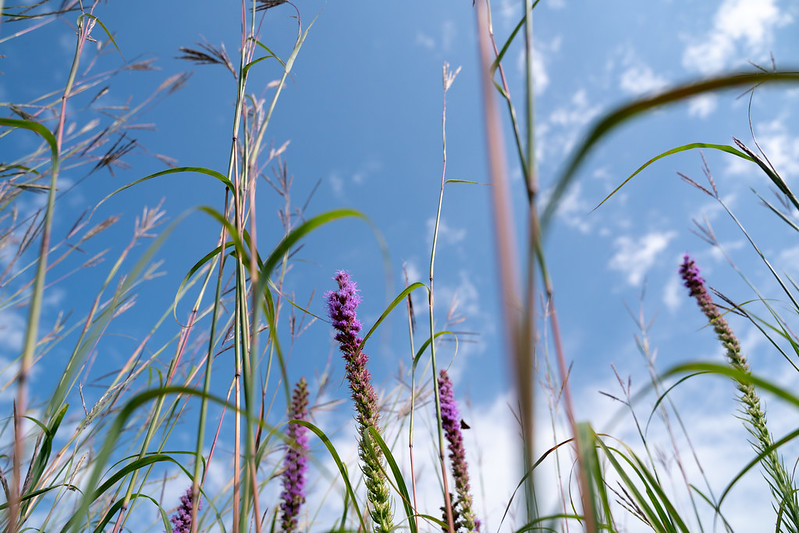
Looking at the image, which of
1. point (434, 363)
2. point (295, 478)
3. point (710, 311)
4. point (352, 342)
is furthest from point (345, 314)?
A: point (710, 311)

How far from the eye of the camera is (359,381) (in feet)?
5.40

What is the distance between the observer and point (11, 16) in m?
1.19

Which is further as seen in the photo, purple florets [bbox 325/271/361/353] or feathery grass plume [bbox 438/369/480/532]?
feathery grass plume [bbox 438/369/480/532]

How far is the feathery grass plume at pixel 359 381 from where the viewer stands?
153 centimetres

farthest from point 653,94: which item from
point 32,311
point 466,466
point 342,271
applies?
point 466,466

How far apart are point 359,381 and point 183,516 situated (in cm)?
112

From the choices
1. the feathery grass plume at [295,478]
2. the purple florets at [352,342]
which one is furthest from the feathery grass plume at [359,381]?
the feathery grass plume at [295,478]

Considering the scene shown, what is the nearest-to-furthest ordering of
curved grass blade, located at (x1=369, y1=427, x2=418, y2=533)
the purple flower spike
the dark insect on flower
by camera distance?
curved grass blade, located at (x1=369, y1=427, x2=418, y2=533) → the dark insect on flower → the purple flower spike

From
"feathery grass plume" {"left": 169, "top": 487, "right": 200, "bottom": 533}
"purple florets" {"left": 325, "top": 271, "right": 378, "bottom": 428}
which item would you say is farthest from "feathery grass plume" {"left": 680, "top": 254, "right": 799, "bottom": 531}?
"feathery grass plume" {"left": 169, "top": 487, "right": 200, "bottom": 533}

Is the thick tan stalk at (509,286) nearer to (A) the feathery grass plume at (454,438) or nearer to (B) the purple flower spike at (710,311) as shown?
(A) the feathery grass plume at (454,438)

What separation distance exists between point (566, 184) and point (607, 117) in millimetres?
50

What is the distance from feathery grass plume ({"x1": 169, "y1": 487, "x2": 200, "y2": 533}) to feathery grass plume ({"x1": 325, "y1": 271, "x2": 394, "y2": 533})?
0.88 meters

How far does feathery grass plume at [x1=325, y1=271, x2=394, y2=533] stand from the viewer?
1.53 m

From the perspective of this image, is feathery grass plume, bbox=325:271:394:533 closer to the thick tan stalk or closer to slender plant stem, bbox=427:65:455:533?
slender plant stem, bbox=427:65:455:533
